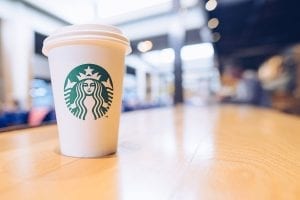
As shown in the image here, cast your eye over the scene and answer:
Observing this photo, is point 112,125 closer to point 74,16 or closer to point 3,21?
point 74,16

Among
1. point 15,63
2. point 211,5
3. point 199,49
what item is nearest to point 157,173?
point 211,5

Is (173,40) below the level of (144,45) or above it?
below

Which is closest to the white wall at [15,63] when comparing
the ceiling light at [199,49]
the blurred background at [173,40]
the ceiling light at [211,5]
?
the blurred background at [173,40]

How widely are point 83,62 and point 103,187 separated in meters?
0.21

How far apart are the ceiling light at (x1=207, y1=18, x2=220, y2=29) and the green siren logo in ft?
13.8

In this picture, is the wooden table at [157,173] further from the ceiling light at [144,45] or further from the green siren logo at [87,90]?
the ceiling light at [144,45]

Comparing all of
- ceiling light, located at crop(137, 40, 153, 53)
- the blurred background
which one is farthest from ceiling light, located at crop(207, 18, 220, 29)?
ceiling light, located at crop(137, 40, 153, 53)

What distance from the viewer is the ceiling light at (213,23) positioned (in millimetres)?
4245

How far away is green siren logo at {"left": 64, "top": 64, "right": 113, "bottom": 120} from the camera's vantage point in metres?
0.38

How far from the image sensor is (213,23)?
4.43 meters

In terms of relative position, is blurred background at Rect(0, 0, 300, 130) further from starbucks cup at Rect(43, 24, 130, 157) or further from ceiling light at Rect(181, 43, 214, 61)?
starbucks cup at Rect(43, 24, 130, 157)

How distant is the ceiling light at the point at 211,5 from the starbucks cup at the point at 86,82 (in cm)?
327

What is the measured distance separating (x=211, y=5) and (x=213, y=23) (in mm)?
1012

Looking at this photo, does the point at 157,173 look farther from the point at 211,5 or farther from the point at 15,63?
the point at 15,63
